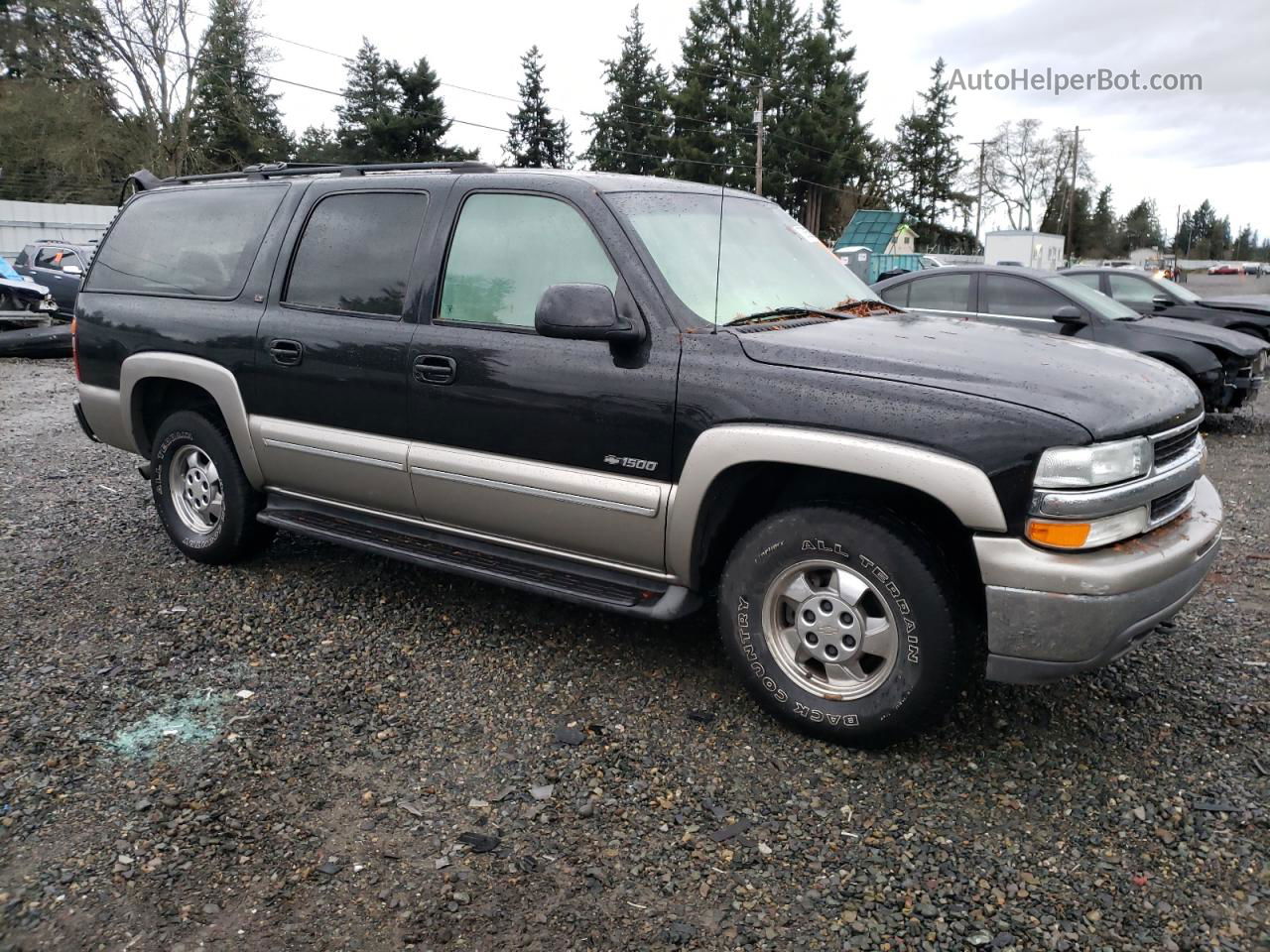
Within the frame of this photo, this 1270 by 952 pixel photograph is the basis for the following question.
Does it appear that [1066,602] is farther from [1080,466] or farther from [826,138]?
[826,138]

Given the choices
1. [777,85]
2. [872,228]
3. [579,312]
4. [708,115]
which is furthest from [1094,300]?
[777,85]

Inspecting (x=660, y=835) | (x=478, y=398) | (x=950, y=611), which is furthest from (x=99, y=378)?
(x=950, y=611)

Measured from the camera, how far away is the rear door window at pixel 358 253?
427 cm

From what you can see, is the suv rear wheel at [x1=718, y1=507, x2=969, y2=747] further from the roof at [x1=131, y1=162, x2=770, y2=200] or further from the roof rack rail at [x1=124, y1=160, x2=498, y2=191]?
the roof rack rail at [x1=124, y1=160, x2=498, y2=191]

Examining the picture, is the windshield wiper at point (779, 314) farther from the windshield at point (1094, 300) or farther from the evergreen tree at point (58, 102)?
the evergreen tree at point (58, 102)

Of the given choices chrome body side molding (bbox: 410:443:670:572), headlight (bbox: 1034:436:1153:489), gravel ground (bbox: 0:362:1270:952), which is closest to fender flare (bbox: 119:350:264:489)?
gravel ground (bbox: 0:362:1270:952)

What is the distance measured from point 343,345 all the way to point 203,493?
1484 millimetres

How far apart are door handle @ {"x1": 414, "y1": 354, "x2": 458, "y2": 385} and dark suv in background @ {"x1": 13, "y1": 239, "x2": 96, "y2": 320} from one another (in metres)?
18.5

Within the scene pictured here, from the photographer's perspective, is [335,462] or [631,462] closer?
[631,462]

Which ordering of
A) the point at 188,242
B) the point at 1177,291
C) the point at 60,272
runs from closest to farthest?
the point at 188,242 < the point at 1177,291 < the point at 60,272

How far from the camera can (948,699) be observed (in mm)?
3186

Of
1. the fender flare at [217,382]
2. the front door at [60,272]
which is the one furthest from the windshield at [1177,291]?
the front door at [60,272]

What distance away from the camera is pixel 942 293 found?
9719 millimetres

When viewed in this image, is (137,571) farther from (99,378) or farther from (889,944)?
(889,944)
